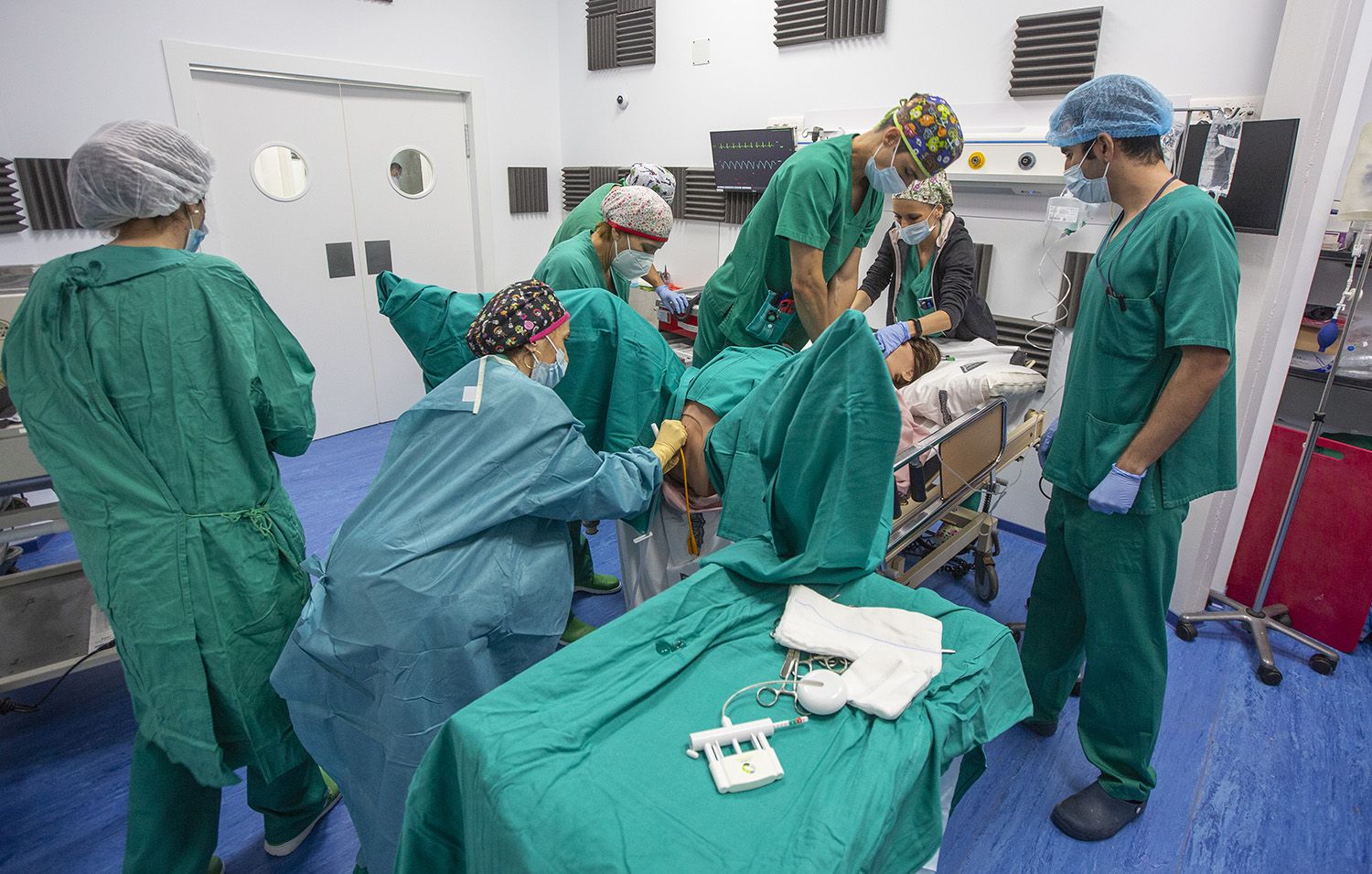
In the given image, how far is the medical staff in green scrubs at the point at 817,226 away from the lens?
215 cm

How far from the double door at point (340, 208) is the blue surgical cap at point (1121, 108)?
12.8 ft

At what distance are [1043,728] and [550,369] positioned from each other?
1.85 m

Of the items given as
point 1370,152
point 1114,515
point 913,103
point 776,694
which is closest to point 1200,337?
point 1114,515

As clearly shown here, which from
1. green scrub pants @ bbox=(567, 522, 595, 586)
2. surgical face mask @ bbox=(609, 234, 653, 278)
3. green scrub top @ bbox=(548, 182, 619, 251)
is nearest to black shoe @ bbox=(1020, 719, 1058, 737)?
green scrub pants @ bbox=(567, 522, 595, 586)

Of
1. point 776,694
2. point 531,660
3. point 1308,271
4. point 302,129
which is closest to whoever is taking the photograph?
point 776,694

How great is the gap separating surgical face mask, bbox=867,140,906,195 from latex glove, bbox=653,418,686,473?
954 millimetres

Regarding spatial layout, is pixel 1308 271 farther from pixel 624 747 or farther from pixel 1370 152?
pixel 624 747

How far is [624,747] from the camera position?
108 centimetres

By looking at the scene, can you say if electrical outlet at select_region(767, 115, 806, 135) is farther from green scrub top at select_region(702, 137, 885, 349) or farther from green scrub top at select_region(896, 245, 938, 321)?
green scrub top at select_region(702, 137, 885, 349)

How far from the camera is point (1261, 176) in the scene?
2.49 metres

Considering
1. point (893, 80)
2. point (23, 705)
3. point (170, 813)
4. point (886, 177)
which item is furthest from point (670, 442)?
point (893, 80)

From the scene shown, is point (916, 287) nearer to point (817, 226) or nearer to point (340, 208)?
point (817, 226)

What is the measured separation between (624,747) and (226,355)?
1.16 meters

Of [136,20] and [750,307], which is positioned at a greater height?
[136,20]
